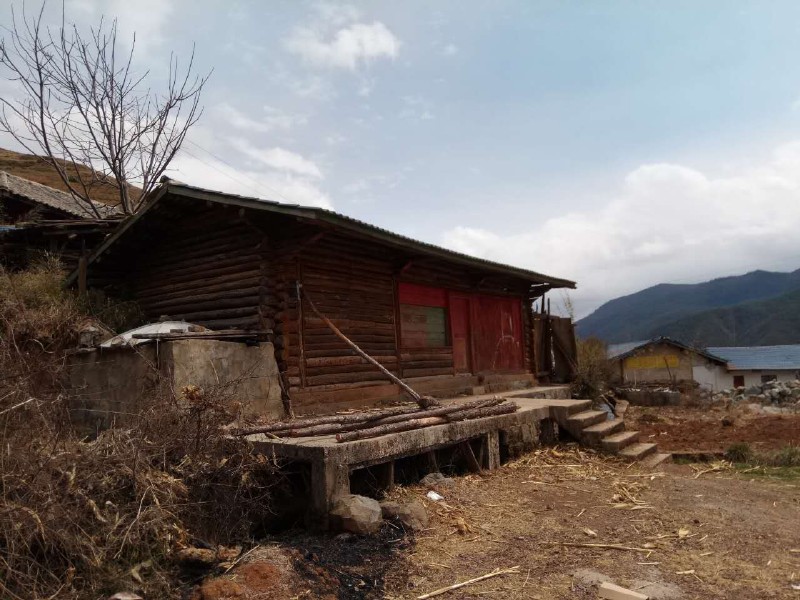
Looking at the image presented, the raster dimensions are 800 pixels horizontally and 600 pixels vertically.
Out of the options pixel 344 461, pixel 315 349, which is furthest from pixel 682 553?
pixel 315 349

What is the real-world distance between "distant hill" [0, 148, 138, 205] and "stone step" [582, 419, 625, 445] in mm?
33472

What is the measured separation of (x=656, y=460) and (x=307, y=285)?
622 centimetres

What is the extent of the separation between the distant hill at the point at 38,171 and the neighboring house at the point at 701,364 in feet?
118

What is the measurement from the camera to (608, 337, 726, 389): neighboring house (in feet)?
130

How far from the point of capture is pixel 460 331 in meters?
12.6

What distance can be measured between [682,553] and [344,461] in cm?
317

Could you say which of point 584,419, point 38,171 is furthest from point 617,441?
point 38,171

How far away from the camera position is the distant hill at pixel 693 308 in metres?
92.1

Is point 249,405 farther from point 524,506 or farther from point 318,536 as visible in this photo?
point 524,506

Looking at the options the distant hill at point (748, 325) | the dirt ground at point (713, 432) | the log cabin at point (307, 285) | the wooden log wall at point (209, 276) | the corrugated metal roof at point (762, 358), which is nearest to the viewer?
the log cabin at point (307, 285)

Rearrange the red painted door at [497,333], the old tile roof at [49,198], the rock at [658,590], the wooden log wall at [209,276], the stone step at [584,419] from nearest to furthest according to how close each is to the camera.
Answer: the rock at [658,590] → the wooden log wall at [209,276] → the stone step at [584,419] → the red painted door at [497,333] → the old tile roof at [49,198]

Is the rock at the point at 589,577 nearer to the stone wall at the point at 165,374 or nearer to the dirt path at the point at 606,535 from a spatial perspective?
the dirt path at the point at 606,535

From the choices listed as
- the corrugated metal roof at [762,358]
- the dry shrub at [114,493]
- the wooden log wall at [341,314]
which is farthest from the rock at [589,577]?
the corrugated metal roof at [762,358]

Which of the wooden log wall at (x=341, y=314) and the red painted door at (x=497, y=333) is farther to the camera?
the red painted door at (x=497, y=333)
